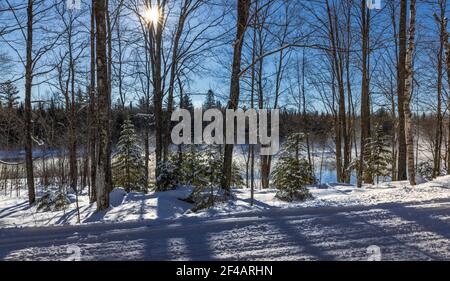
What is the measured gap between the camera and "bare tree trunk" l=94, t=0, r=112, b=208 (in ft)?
20.2

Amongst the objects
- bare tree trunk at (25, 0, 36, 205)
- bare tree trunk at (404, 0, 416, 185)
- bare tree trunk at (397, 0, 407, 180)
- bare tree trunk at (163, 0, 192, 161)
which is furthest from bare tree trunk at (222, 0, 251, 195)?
bare tree trunk at (25, 0, 36, 205)

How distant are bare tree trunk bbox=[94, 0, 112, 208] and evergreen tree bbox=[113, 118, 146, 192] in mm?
11398

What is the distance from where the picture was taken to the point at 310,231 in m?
3.70

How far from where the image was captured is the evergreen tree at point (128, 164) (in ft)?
57.3

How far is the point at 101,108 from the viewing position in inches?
244

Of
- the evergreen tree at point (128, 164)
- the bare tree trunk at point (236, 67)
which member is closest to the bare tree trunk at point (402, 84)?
the bare tree trunk at point (236, 67)

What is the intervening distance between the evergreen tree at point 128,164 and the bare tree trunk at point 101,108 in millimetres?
11398

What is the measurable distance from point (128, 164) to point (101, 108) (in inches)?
470

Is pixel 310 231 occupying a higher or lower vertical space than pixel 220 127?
lower

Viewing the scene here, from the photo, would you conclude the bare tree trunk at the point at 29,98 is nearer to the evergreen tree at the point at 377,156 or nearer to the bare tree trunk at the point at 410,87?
the bare tree trunk at the point at 410,87
